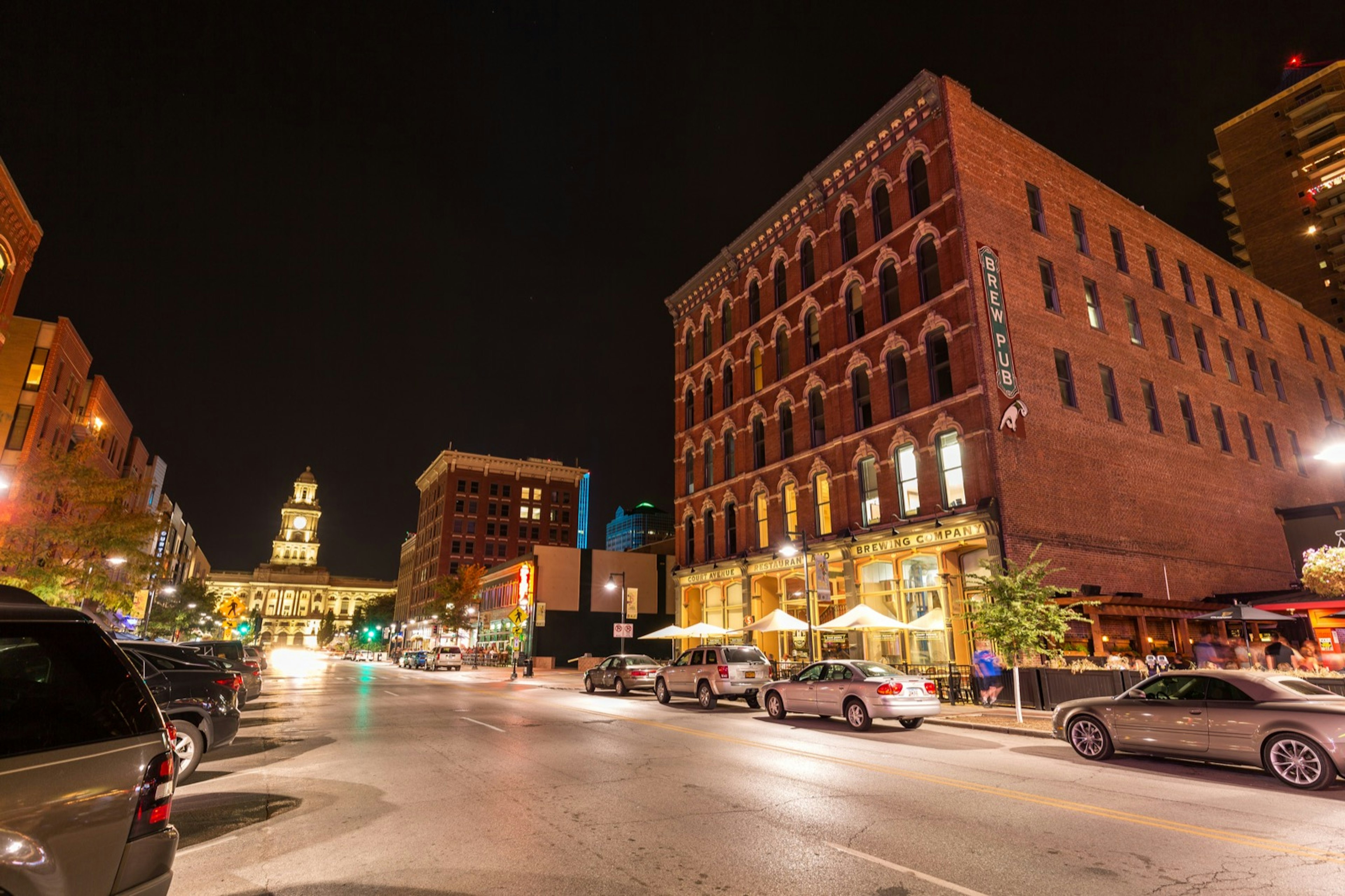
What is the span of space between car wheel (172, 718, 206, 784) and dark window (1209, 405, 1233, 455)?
3959cm

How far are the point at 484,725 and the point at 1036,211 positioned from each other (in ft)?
97.3

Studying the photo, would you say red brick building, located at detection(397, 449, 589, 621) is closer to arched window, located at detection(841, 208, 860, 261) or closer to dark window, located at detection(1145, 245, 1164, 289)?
arched window, located at detection(841, 208, 860, 261)

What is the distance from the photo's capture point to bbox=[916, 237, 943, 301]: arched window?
28.1 m

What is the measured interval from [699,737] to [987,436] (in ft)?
51.8

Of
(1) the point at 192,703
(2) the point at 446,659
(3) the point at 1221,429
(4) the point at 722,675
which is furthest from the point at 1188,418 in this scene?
(2) the point at 446,659

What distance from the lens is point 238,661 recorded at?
2148 cm

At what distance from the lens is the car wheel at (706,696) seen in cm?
2119

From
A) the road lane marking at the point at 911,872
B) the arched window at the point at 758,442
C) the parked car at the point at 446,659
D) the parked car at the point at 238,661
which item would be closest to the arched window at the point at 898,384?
the arched window at the point at 758,442

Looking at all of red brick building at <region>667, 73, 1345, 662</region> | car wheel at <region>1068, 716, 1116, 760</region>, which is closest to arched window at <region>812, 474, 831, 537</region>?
red brick building at <region>667, 73, 1345, 662</region>

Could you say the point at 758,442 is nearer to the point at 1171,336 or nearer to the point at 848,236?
the point at 848,236

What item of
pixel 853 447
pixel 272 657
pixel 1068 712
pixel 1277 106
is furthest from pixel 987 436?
pixel 272 657

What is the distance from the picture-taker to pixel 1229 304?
37906 mm

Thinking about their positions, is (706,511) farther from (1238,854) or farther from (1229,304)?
(1238,854)

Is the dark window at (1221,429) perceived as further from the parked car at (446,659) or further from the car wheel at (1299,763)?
the parked car at (446,659)
